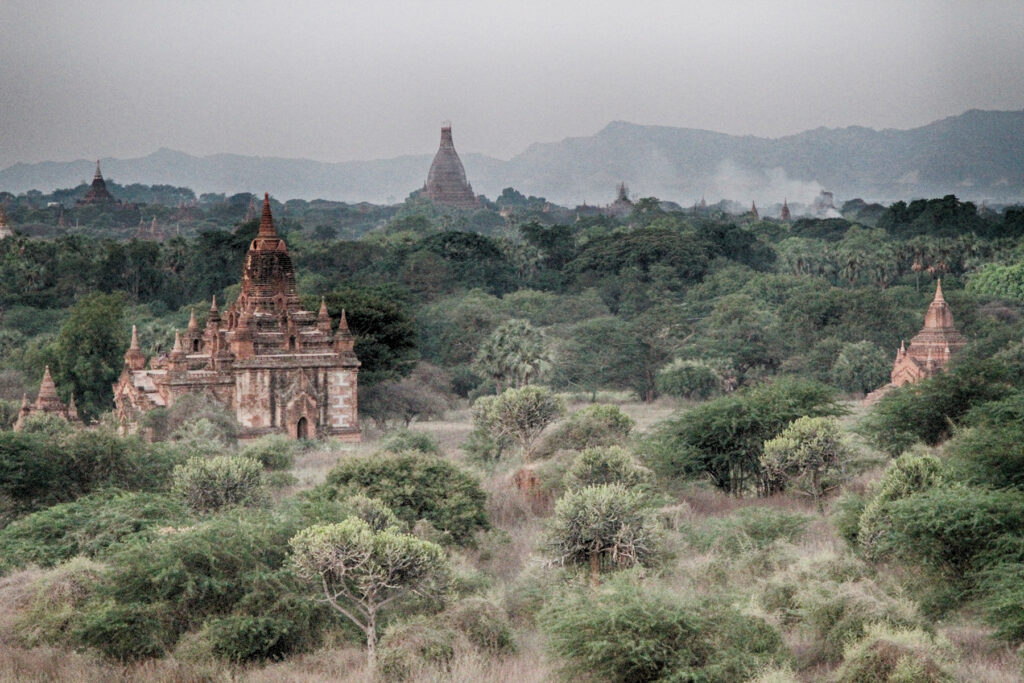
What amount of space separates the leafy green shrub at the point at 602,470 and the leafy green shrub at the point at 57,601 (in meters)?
9.42

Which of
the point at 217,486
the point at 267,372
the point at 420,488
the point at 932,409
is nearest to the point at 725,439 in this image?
the point at 932,409

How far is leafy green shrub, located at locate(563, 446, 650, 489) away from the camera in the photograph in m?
28.8

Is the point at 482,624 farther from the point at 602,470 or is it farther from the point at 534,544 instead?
the point at 602,470

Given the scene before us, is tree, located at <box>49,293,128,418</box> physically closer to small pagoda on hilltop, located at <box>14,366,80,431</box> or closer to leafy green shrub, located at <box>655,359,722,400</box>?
small pagoda on hilltop, located at <box>14,366,80,431</box>

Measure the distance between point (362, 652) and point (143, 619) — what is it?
109 inches

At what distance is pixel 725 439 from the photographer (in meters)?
32.8

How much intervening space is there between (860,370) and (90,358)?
87.9 feet

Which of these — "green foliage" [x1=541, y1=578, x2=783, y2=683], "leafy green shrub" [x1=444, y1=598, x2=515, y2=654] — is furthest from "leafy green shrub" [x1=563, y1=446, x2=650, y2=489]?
"green foliage" [x1=541, y1=578, x2=783, y2=683]

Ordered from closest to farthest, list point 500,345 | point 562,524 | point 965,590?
1. point 965,590
2. point 562,524
3. point 500,345

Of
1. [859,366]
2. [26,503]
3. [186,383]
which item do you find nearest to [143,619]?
[26,503]

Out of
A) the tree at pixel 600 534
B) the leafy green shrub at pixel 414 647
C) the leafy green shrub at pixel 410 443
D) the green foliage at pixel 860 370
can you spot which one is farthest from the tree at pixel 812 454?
the green foliage at pixel 860 370

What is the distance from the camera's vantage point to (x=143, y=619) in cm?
2072

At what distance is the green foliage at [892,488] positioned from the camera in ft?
78.8

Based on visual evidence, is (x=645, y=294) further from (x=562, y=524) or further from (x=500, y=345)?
(x=562, y=524)
